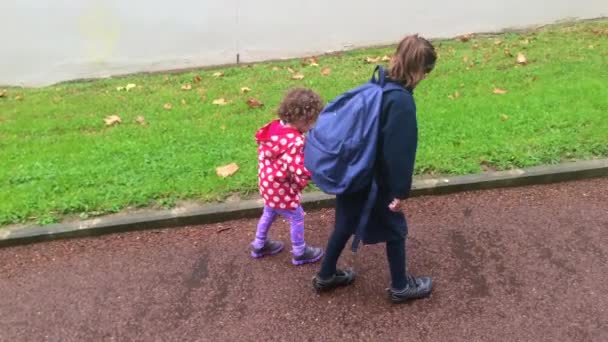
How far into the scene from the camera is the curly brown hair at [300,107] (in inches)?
116

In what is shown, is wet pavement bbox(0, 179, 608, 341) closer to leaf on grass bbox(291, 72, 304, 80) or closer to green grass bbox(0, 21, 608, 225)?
green grass bbox(0, 21, 608, 225)

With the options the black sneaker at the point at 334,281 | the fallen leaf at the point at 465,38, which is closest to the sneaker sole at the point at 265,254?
the black sneaker at the point at 334,281

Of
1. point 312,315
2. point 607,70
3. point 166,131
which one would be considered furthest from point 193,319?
point 607,70

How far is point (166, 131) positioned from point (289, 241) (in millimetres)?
2024

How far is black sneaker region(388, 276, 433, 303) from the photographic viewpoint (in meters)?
3.11

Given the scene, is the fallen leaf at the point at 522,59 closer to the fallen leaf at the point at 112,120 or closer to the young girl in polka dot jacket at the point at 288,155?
the young girl in polka dot jacket at the point at 288,155

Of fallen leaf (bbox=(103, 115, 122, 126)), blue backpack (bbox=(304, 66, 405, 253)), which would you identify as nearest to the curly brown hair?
blue backpack (bbox=(304, 66, 405, 253))

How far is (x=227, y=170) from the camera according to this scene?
436cm

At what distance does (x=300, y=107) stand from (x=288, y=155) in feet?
0.85

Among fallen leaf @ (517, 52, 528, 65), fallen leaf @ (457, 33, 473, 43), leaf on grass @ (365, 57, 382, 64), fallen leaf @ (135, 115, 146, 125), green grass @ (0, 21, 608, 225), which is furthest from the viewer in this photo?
fallen leaf @ (457, 33, 473, 43)

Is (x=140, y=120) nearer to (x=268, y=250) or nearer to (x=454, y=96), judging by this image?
(x=268, y=250)

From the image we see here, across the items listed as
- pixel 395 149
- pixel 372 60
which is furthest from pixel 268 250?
pixel 372 60

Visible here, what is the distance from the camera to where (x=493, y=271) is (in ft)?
10.9

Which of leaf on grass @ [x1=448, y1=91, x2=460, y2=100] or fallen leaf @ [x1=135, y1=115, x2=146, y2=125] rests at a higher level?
leaf on grass @ [x1=448, y1=91, x2=460, y2=100]
